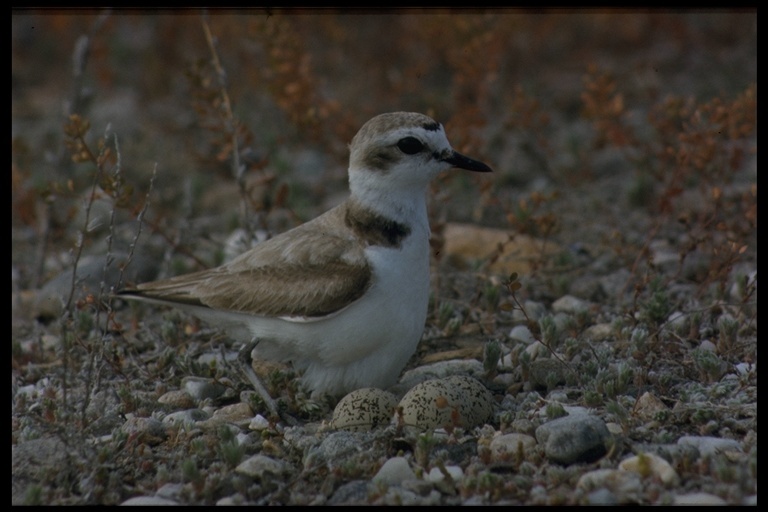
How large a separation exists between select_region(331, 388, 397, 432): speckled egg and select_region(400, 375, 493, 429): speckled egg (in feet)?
0.33

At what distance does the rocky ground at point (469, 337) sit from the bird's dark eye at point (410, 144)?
71 centimetres

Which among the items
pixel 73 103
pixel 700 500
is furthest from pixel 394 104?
pixel 700 500

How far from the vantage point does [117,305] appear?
20.4ft

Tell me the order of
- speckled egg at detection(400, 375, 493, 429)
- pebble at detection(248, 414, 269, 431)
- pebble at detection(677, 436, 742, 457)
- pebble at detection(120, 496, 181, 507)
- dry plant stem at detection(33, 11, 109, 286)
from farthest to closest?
dry plant stem at detection(33, 11, 109, 286), pebble at detection(248, 414, 269, 431), speckled egg at detection(400, 375, 493, 429), pebble at detection(677, 436, 742, 457), pebble at detection(120, 496, 181, 507)

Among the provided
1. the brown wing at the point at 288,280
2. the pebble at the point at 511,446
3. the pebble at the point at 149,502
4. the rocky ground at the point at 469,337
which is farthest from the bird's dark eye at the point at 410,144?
the pebble at the point at 149,502

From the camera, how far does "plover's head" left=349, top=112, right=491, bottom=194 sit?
14.9 ft

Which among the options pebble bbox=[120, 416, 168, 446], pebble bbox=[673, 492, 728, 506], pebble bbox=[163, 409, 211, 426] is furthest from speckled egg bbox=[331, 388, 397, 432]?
pebble bbox=[673, 492, 728, 506]

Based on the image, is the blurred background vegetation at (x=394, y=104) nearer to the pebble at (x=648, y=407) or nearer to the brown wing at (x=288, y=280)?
the brown wing at (x=288, y=280)

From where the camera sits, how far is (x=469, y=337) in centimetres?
532

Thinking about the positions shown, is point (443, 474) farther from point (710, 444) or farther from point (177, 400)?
point (177, 400)

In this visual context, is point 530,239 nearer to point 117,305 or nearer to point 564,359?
point 564,359

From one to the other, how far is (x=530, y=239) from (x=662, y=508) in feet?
10.0

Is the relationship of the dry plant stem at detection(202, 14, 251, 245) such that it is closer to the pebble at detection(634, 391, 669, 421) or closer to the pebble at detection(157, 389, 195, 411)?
the pebble at detection(157, 389, 195, 411)
